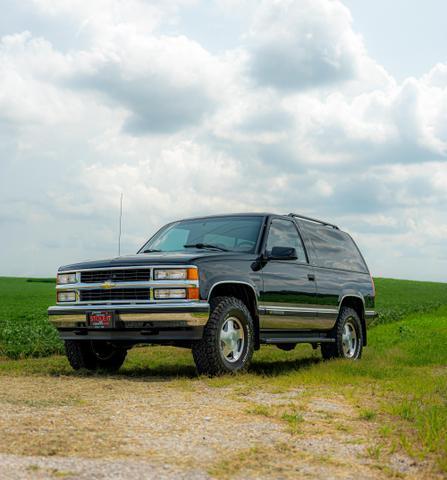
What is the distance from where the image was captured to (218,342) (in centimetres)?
888

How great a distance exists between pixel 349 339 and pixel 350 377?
3064mm

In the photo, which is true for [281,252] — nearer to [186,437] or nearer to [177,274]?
[177,274]

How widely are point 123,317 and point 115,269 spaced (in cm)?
64

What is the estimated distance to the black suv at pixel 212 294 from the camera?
29.0 ft

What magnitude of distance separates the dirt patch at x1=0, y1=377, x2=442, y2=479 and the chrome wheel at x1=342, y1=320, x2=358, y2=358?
434 cm

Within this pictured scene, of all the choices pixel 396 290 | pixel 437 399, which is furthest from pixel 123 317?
pixel 396 290

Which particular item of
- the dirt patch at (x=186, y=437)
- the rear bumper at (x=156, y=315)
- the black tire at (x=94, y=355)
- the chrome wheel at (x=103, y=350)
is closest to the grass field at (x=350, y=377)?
the dirt patch at (x=186, y=437)

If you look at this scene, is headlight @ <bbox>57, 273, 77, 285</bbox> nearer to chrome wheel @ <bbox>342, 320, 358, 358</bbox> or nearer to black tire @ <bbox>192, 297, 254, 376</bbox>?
black tire @ <bbox>192, 297, 254, 376</bbox>

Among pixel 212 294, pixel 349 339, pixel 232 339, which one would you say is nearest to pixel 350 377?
pixel 232 339

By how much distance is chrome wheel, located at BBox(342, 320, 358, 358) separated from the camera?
12094 millimetres

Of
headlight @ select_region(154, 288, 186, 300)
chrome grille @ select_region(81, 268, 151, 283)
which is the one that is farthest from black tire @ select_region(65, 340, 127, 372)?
headlight @ select_region(154, 288, 186, 300)

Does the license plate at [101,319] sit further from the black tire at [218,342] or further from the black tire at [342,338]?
the black tire at [342,338]

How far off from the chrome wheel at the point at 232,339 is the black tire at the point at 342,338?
283 centimetres

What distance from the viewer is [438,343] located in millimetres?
14219
